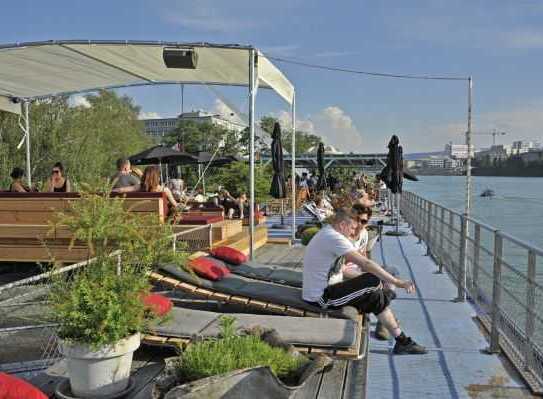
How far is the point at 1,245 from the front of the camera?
278 inches

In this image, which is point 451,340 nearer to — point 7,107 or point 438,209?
point 438,209

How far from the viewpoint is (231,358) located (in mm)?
2984

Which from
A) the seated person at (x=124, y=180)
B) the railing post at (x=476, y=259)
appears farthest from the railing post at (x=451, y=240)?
the seated person at (x=124, y=180)

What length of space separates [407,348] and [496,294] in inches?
34.0

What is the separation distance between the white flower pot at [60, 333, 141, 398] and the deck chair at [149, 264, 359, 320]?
1429 millimetres

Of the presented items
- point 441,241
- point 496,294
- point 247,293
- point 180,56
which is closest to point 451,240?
point 441,241

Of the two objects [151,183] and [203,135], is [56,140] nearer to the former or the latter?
[151,183]

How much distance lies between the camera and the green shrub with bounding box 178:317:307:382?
9.60 feet

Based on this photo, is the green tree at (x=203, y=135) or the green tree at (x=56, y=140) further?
the green tree at (x=203, y=135)

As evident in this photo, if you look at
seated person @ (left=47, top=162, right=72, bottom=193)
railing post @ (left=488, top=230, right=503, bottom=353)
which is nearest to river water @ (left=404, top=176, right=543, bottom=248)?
railing post @ (left=488, top=230, right=503, bottom=353)

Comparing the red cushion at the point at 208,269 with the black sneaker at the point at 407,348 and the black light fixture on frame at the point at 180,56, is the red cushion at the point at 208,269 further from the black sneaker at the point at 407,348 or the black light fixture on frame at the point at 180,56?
the black light fixture on frame at the point at 180,56

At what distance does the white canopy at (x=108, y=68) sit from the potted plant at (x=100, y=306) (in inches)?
147

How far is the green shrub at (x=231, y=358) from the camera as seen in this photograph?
293 centimetres

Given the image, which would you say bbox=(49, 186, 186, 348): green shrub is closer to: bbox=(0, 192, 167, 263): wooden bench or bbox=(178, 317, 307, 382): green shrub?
bbox=(178, 317, 307, 382): green shrub
